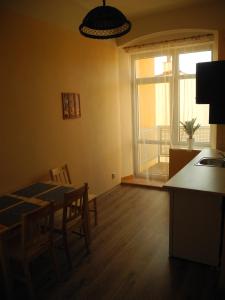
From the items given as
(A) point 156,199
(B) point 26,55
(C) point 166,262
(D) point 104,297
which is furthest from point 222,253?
(B) point 26,55

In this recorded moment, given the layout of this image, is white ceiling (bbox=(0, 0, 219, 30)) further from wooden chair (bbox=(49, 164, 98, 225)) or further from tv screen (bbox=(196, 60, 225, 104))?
wooden chair (bbox=(49, 164, 98, 225))

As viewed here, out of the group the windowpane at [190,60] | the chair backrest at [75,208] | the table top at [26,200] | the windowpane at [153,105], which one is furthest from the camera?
the windowpane at [153,105]

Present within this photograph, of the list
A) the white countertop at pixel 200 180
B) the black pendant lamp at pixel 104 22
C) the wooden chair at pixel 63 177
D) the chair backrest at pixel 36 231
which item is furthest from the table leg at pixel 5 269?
the black pendant lamp at pixel 104 22

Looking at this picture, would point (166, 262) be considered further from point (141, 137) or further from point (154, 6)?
point (154, 6)

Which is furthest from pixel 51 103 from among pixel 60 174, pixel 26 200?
pixel 26 200

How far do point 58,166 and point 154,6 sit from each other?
289 cm

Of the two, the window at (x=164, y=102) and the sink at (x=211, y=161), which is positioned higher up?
the window at (x=164, y=102)

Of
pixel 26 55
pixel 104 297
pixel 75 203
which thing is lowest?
pixel 104 297

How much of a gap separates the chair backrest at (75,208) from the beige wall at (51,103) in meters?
0.84

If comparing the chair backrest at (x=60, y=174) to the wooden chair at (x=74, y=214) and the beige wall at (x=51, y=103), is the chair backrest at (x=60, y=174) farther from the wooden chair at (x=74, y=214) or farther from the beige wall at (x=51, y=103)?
the wooden chair at (x=74, y=214)

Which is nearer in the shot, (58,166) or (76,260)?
(76,260)

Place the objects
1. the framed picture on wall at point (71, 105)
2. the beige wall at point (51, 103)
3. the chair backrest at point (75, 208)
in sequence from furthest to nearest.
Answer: the framed picture on wall at point (71, 105) → the beige wall at point (51, 103) → the chair backrest at point (75, 208)

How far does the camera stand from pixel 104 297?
2174 millimetres

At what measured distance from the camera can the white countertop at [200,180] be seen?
7.53ft
